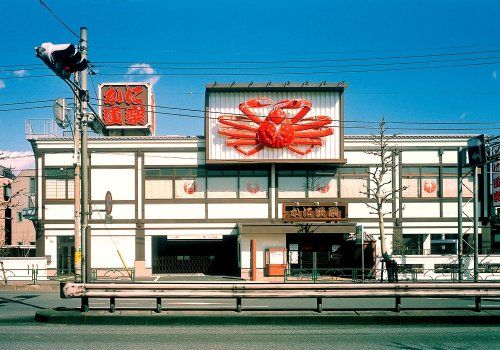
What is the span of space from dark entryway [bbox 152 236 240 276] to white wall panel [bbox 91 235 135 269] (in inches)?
70.6

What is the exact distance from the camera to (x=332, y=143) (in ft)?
94.0

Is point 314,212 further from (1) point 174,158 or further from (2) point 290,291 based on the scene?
(2) point 290,291

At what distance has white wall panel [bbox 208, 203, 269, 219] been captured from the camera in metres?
28.8

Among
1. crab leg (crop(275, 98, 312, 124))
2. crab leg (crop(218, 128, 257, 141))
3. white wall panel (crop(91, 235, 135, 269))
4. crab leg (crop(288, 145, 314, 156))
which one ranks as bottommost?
white wall panel (crop(91, 235, 135, 269))

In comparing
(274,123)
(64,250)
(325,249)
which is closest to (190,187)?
(274,123)

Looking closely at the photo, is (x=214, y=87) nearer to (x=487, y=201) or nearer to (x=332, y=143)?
(x=332, y=143)

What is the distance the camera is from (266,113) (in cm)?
2845

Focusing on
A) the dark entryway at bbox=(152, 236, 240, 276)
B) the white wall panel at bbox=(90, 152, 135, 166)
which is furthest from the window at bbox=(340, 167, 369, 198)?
the white wall panel at bbox=(90, 152, 135, 166)

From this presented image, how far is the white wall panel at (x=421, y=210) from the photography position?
2944 cm

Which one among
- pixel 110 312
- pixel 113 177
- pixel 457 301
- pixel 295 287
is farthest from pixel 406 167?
pixel 110 312

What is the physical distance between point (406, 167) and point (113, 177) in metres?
18.7

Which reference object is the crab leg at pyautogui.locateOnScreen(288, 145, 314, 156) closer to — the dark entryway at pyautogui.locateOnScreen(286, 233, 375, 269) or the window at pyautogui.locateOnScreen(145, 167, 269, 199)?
the window at pyautogui.locateOnScreen(145, 167, 269, 199)

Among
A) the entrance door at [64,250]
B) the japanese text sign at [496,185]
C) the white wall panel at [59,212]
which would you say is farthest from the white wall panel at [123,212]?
the japanese text sign at [496,185]

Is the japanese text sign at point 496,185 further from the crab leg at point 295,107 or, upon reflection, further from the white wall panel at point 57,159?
the white wall panel at point 57,159
